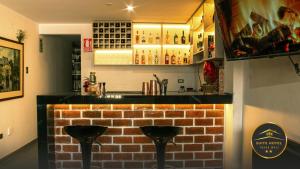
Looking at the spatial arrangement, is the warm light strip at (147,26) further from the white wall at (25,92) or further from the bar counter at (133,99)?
the bar counter at (133,99)

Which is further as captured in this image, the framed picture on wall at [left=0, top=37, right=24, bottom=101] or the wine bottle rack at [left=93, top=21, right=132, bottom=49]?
the wine bottle rack at [left=93, top=21, right=132, bottom=49]

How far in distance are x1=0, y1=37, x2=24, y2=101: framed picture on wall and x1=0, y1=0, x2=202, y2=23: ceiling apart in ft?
1.93

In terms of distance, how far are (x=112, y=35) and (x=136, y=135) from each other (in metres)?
2.64

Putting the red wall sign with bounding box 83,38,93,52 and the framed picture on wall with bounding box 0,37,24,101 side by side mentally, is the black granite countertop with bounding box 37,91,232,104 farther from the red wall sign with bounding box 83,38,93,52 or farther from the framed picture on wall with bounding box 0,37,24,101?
the red wall sign with bounding box 83,38,93,52

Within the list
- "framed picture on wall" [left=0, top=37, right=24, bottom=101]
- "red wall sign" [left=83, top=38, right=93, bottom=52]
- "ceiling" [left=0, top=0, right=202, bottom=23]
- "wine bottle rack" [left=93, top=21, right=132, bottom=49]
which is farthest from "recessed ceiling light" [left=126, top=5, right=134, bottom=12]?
"framed picture on wall" [left=0, top=37, right=24, bottom=101]

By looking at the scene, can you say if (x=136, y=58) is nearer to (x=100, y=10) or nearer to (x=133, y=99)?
(x=100, y=10)

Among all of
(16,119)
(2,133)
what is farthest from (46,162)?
(16,119)

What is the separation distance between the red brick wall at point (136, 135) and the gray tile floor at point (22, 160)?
1105 millimetres

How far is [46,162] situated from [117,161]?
2.41 feet

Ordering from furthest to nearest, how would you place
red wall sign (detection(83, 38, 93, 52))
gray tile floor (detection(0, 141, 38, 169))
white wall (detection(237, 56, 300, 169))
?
red wall sign (detection(83, 38, 93, 52)) < gray tile floor (detection(0, 141, 38, 169)) < white wall (detection(237, 56, 300, 169))

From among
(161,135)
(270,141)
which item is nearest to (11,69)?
(161,135)

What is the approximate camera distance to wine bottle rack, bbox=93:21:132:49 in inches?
194

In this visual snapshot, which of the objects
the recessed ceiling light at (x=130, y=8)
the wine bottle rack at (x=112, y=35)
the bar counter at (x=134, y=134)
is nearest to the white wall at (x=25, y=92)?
the wine bottle rack at (x=112, y=35)

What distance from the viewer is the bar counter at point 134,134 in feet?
9.12
